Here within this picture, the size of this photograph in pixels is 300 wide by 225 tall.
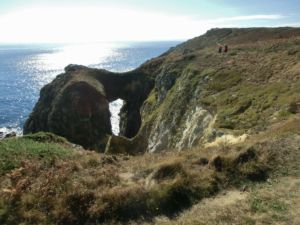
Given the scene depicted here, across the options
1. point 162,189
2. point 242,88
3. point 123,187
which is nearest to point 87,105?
point 242,88

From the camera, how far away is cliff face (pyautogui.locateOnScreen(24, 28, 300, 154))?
108 ft

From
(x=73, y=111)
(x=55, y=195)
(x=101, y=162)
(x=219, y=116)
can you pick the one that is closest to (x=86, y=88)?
(x=73, y=111)

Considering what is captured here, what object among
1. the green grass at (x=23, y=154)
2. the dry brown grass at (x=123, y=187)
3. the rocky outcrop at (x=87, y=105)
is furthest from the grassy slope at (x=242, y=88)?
the rocky outcrop at (x=87, y=105)

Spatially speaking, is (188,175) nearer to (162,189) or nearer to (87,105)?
(162,189)

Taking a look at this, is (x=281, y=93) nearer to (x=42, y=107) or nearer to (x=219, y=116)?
(x=219, y=116)

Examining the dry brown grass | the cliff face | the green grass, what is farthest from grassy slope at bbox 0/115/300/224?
the cliff face

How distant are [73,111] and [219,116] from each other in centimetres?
4998

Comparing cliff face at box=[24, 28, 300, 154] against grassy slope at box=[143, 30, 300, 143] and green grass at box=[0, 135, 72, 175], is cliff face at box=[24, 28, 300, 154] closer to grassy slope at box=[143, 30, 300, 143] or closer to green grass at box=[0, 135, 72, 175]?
grassy slope at box=[143, 30, 300, 143]

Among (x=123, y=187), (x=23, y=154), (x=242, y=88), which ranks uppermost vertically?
(x=123, y=187)

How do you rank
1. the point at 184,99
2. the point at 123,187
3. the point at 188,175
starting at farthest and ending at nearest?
the point at 184,99, the point at 188,175, the point at 123,187

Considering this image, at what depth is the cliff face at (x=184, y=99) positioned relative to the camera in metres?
33.0

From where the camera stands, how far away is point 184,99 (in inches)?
2009

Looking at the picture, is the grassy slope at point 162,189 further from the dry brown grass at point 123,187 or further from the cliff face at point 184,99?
the cliff face at point 184,99

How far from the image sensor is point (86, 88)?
279 feet
